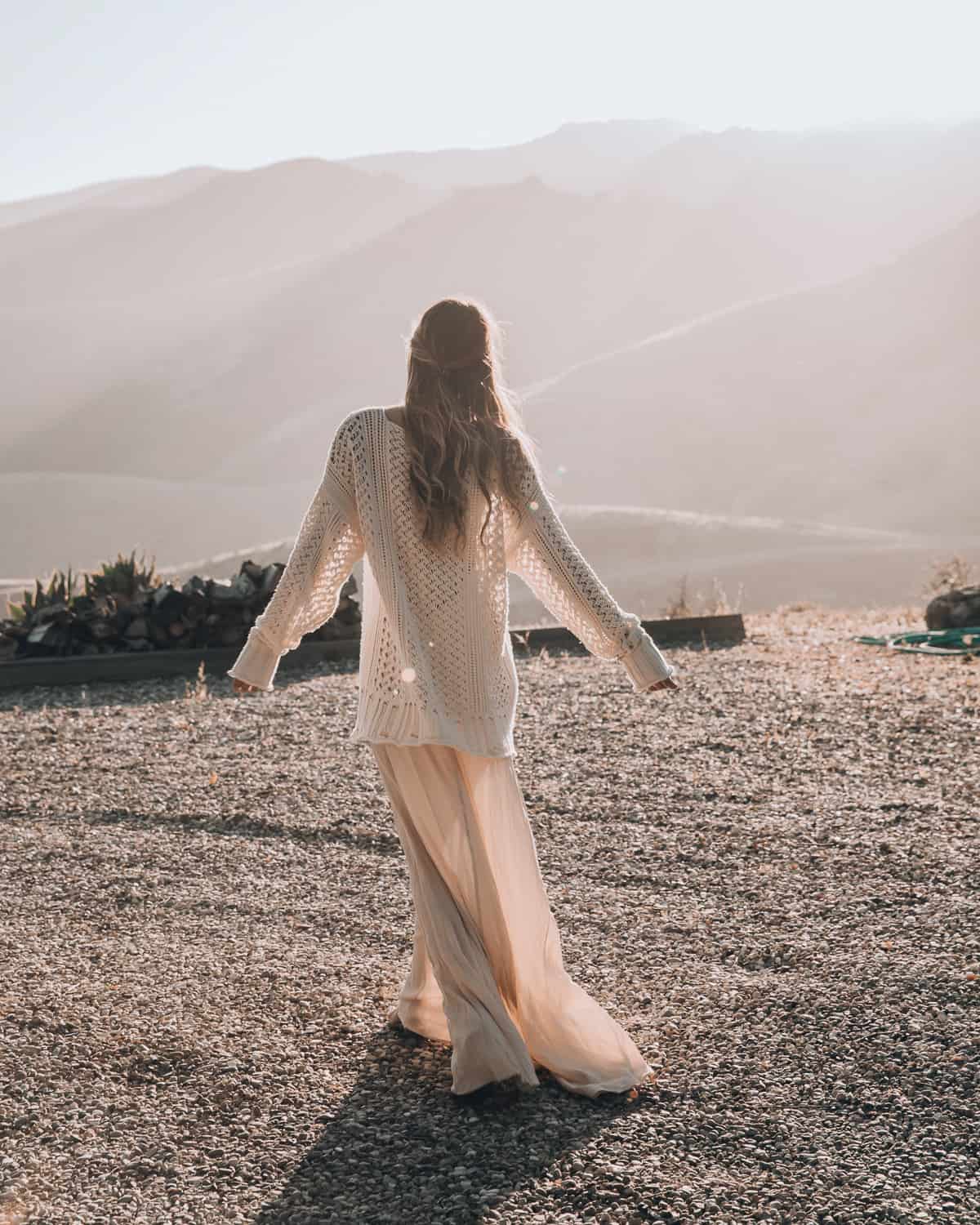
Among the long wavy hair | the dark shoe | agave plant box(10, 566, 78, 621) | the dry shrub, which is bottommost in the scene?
the dark shoe

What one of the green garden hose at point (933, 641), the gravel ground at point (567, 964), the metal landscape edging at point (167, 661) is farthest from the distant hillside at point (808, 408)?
the gravel ground at point (567, 964)

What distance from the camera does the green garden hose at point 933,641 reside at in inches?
358

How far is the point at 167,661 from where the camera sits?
926 cm

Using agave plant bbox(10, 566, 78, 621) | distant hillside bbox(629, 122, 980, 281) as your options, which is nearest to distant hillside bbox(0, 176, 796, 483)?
distant hillside bbox(629, 122, 980, 281)

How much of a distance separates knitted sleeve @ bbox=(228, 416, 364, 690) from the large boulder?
7.80 m

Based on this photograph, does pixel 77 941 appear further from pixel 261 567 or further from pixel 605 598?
pixel 261 567

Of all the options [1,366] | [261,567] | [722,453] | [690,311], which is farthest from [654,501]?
[1,366]

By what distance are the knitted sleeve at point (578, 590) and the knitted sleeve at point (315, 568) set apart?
0.41 m

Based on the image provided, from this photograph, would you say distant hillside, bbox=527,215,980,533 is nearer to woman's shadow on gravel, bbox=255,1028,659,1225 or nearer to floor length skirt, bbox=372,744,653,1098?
floor length skirt, bbox=372,744,653,1098

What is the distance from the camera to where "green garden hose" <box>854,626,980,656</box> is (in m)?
9.09

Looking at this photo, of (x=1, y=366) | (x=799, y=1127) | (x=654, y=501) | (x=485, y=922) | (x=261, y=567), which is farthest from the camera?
(x=1, y=366)

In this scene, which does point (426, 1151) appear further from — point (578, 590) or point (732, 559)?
point (732, 559)

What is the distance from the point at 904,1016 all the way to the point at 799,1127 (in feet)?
2.16

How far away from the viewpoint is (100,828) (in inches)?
221
